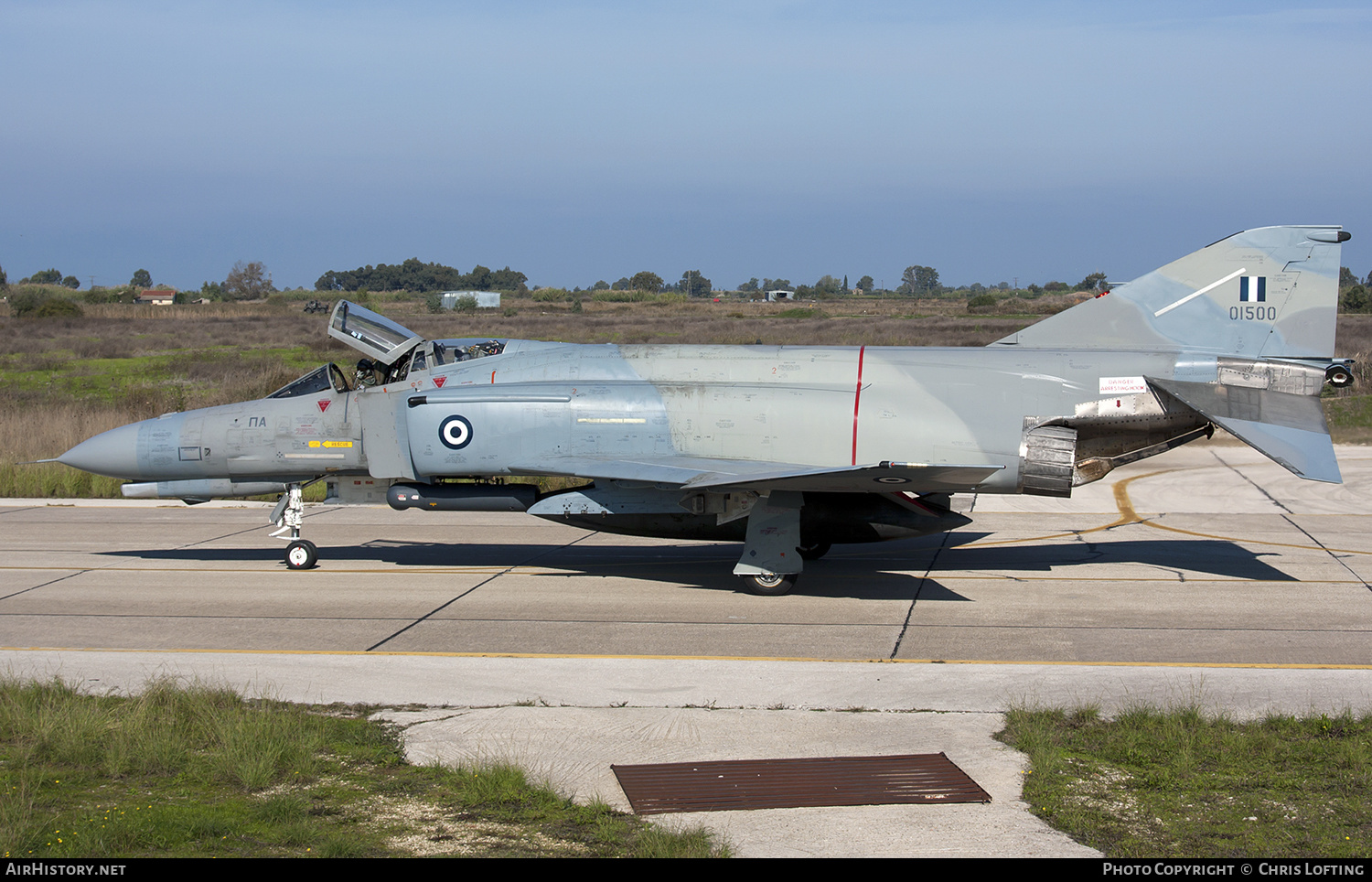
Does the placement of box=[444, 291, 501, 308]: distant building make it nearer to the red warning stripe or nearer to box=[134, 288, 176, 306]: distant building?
box=[134, 288, 176, 306]: distant building

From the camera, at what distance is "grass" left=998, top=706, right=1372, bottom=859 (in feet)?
19.5

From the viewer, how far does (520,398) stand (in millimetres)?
13055

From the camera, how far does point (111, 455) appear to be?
13.6 meters

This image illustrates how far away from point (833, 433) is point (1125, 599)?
3.97 meters

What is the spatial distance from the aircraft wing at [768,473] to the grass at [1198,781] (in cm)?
336

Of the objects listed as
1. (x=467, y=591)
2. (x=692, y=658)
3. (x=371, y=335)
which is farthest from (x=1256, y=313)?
(x=371, y=335)

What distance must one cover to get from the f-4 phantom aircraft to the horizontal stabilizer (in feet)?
0.10

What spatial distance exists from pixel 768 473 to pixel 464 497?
160 inches

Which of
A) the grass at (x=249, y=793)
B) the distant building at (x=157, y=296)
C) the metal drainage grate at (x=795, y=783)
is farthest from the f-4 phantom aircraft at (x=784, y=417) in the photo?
the distant building at (x=157, y=296)

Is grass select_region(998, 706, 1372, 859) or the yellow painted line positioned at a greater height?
grass select_region(998, 706, 1372, 859)

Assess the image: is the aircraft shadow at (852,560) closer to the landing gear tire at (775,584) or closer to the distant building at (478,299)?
the landing gear tire at (775,584)

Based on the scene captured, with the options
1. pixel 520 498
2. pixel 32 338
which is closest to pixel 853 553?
pixel 520 498

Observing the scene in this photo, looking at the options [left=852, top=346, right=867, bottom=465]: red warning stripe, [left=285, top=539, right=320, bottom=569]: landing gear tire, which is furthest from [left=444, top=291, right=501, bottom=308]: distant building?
[left=852, top=346, right=867, bottom=465]: red warning stripe

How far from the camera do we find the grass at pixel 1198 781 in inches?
233
